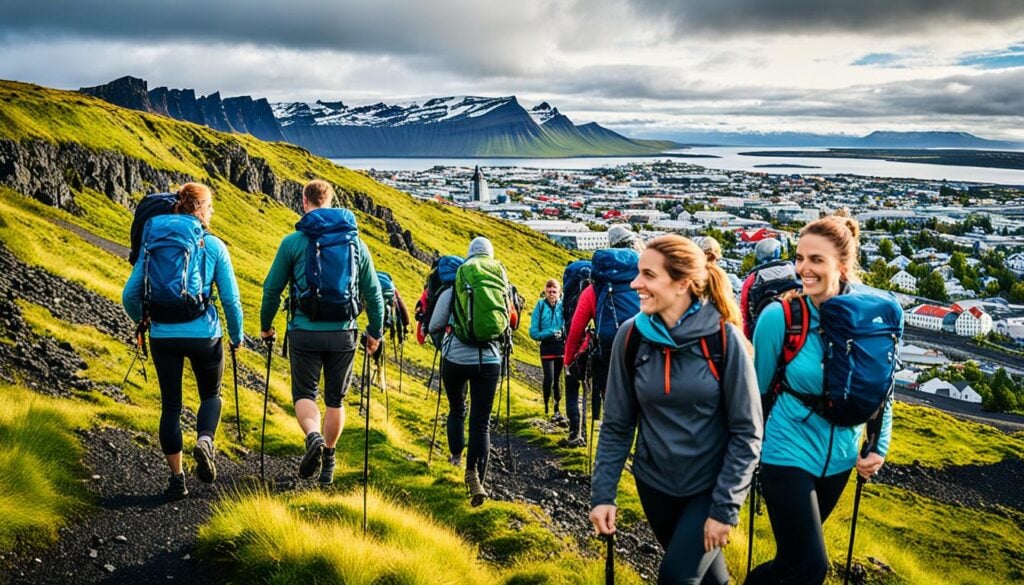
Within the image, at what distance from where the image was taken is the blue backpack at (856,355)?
16.9 feet

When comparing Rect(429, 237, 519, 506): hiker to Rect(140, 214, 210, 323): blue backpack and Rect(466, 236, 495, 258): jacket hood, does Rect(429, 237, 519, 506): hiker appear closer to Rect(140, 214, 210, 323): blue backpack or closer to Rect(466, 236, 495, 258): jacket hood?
Rect(466, 236, 495, 258): jacket hood

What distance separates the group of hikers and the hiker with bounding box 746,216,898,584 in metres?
0.01

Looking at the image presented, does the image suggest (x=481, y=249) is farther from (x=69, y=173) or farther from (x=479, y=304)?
(x=69, y=173)

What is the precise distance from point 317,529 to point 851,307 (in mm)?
4900

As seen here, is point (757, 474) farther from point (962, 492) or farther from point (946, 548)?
point (962, 492)

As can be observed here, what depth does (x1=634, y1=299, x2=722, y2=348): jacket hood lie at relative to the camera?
4.57 meters

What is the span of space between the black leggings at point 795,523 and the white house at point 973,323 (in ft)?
476

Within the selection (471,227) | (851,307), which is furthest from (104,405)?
(471,227)

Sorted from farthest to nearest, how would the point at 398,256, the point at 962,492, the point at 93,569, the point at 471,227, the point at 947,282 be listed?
the point at 947,282
the point at 471,227
the point at 398,256
the point at 962,492
the point at 93,569

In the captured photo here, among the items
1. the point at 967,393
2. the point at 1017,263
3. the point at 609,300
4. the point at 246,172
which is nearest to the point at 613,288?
the point at 609,300

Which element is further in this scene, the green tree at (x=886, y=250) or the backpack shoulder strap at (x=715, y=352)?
the green tree at (x=886, y=250)

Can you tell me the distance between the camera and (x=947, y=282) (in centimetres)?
16912

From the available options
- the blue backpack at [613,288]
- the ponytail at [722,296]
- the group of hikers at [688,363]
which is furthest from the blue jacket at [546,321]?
the ponytail at [722,296]

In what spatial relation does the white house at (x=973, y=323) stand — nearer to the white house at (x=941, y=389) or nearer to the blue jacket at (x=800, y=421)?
the white house at (x=941, y=389)
